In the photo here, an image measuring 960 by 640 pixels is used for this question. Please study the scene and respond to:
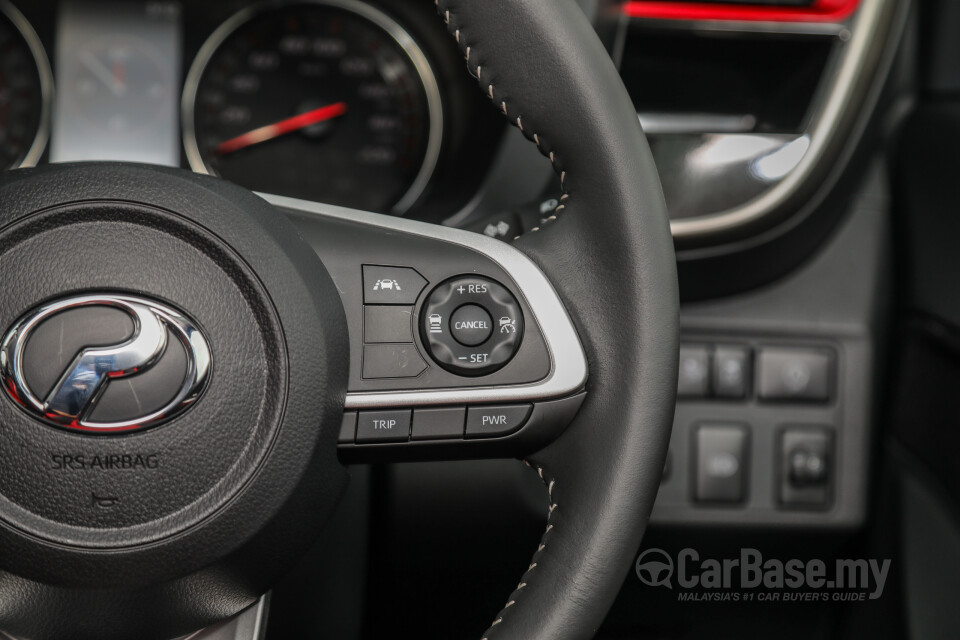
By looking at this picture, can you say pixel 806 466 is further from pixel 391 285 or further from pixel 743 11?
pixel 391 285

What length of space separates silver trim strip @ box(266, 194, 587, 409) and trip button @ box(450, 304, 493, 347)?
1.2 inches

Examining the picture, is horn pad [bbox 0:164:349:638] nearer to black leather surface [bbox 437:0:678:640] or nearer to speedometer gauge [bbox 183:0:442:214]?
black leather surface [bbox 437:0:678:640]

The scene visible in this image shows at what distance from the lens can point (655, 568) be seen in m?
1.08

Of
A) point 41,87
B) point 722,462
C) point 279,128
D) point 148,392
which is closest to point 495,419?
point 148,392

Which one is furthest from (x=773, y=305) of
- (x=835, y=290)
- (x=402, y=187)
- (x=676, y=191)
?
(x=402, y=187)

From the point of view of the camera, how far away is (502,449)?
668 mm

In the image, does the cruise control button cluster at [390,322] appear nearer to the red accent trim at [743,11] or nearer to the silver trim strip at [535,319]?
the silver trim strip at [535,319]

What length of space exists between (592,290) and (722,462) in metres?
0.47

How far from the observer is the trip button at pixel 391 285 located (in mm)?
663

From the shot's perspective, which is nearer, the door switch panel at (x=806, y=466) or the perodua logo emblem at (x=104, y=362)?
the perodua logo emblem at (x=104, y=362)

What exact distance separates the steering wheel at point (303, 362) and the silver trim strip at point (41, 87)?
0.72 meters

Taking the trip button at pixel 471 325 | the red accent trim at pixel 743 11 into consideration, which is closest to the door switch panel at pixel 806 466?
the red accent trim at pixel 743 11

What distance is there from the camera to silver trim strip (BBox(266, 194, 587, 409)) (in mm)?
648

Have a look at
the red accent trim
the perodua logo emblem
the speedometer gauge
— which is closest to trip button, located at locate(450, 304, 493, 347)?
the perodua logo emblem
